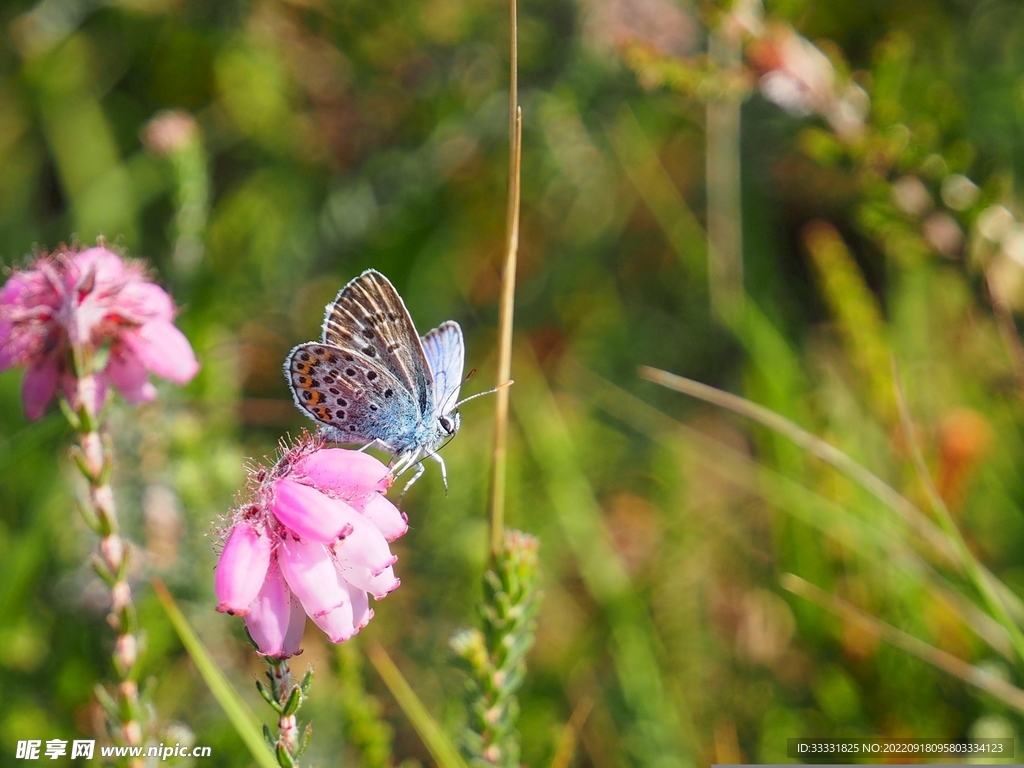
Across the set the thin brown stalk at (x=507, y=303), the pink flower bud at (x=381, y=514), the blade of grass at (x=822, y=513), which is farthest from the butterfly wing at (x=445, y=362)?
the blade of grass at (x=822, y=513)

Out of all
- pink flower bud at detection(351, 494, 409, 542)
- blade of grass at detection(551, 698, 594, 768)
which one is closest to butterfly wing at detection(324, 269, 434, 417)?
pink flower bud at detection(351, 494, 409, 542)

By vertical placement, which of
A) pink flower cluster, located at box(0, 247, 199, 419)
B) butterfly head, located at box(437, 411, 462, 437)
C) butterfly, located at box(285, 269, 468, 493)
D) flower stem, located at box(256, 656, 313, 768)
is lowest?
flower stem, located at box(256, 656, 313, 768)

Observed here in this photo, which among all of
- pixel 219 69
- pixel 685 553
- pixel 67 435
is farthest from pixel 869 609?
pixel 219 69

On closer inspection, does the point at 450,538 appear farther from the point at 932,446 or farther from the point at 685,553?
the point at 932,446

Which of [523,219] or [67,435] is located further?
[523,219]

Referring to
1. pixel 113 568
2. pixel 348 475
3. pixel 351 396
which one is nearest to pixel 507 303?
pixel 351 396

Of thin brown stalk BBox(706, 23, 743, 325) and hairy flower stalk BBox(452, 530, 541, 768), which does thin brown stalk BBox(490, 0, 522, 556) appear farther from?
thin brown stalk BBox(706, 23, 743, 325)

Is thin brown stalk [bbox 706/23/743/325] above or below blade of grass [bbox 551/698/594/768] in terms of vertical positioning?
above

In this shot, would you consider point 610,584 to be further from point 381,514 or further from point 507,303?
point 381,514
